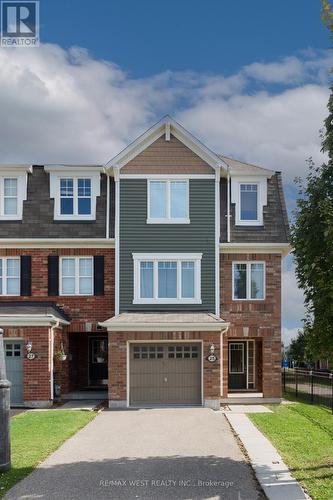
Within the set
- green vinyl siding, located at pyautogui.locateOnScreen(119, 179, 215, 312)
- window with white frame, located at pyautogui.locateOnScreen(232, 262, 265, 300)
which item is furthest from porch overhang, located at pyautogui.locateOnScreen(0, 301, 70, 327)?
window with white frame, located at pyautogui.locateOnScreen(232, 262, 265, 300)

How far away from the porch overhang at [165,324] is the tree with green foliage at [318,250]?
10364mm

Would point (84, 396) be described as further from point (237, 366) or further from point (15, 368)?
point (237, 366)

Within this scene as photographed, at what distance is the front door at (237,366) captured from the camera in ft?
88.6

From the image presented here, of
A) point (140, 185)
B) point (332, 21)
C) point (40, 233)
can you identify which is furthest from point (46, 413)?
point (332, 21)

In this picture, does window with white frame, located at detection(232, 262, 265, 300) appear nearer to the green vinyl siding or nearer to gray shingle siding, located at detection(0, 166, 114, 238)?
the green vinyl siding

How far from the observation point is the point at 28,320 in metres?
22.5

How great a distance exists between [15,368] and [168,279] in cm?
621

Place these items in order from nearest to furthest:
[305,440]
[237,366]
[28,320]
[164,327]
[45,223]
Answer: [305,440], [28,320], [164,327], [45,223], [237,366]

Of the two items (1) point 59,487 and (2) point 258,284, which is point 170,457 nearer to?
(1) point 59,487

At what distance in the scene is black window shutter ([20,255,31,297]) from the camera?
24609 mm

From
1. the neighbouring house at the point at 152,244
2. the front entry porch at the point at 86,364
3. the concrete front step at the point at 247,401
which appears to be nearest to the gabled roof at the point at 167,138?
the neighbouring house at the point at 152,244

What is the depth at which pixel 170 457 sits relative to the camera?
12930 millimetres

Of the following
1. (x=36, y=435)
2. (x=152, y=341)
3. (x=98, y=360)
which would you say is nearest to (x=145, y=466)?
(x=36, y=435)

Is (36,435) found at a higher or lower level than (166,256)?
lower
